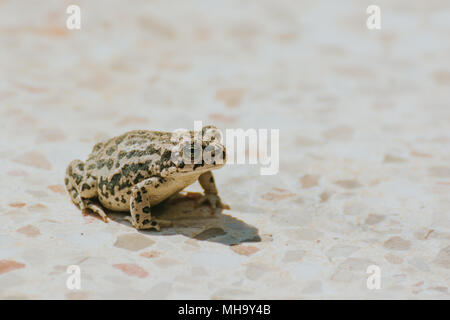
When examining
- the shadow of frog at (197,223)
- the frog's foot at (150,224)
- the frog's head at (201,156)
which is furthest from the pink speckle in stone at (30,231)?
the frog's head at (201,156)

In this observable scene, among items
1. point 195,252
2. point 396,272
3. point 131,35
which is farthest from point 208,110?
point 396,272

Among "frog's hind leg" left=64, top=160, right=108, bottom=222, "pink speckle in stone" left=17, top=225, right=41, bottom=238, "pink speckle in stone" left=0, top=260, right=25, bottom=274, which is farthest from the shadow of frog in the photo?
"pink speckle in stone" left=0, top=260, right=25, bottom=274

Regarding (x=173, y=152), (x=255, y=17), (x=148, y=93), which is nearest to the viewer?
(x=173, y=152)

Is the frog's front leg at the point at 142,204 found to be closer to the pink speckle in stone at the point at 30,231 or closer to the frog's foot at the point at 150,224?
the frog's foot at the point at 150,224

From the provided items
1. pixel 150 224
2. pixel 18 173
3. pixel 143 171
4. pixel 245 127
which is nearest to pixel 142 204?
pixel 150 224

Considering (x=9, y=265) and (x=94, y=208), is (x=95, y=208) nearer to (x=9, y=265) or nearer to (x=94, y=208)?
(x=94, y=208)
